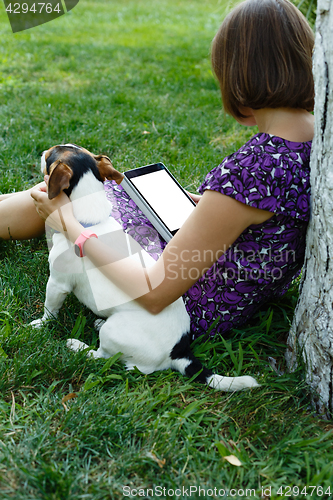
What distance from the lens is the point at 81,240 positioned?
6.93 ft

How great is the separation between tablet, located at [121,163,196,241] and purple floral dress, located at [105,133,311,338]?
0.27ft

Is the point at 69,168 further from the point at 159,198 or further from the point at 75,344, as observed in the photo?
the point at 75,344

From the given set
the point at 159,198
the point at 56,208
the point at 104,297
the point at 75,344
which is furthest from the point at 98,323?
the point at 159,198

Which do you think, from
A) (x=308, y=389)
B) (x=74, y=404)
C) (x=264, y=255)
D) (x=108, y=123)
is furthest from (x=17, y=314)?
(x=108, y=123)

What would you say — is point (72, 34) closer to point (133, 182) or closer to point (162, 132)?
point (162, 132)

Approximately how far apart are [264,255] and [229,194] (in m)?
0.42

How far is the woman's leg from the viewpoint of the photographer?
2741 mm

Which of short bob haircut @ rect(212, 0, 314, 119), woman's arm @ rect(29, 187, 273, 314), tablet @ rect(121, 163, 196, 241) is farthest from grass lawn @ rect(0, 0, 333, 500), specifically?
short bob haircut @ rect(212, 0, 314, 119)

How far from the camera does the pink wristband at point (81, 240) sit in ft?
6.93

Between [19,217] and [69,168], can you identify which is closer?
[69,168]

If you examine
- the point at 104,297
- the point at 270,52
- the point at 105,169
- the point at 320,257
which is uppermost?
the point at 270,52

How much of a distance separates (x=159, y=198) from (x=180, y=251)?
933mm

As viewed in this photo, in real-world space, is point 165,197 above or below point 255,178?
below

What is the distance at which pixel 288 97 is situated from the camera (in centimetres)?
184
